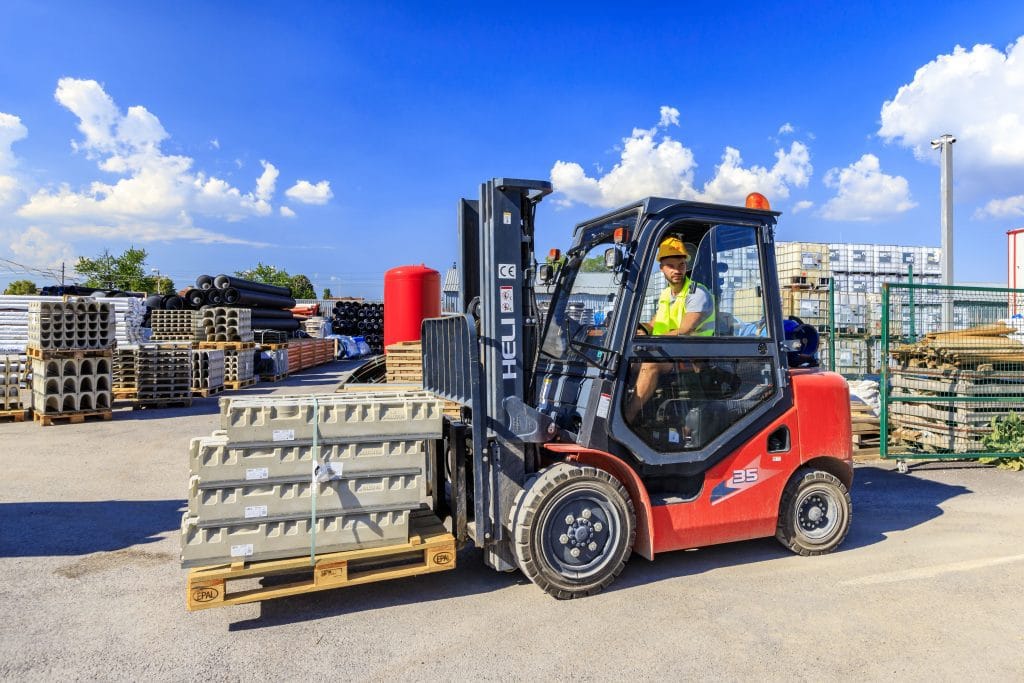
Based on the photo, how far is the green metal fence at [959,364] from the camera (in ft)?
27.9

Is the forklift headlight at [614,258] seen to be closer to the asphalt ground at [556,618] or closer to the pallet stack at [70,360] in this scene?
the asphalt ground at [556,618]

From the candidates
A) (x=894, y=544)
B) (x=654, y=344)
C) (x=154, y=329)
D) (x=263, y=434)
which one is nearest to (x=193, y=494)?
(x=263, y=434)

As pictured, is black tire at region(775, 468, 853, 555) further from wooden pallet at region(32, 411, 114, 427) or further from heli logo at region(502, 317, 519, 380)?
wooden pallet at region(32, 411, 114, 427)

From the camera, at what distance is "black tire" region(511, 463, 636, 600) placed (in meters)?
4.24

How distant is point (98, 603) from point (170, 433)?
7.35 metres

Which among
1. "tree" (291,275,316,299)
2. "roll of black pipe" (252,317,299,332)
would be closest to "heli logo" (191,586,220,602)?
"roll of black pipe" (252,317,299,332)

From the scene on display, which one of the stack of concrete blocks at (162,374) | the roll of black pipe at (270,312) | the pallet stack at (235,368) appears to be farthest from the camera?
the roll of black pipe at (270,312)

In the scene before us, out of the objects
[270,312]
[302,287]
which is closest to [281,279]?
[302,287]

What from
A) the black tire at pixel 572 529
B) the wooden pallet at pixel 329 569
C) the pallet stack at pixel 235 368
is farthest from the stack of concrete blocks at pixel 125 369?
the black tire at pixel 572 529

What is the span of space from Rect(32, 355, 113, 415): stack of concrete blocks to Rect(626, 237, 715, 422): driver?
11.6m

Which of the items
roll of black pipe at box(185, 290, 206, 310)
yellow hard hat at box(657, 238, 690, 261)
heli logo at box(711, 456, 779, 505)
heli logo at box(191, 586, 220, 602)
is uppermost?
roll of black pipe at box(185, 290, 206, 310)

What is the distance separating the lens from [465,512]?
178 inches

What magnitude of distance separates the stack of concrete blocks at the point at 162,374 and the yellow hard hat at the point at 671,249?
12643 millimetres

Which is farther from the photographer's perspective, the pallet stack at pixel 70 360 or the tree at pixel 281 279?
the tree at pixel 281 279
